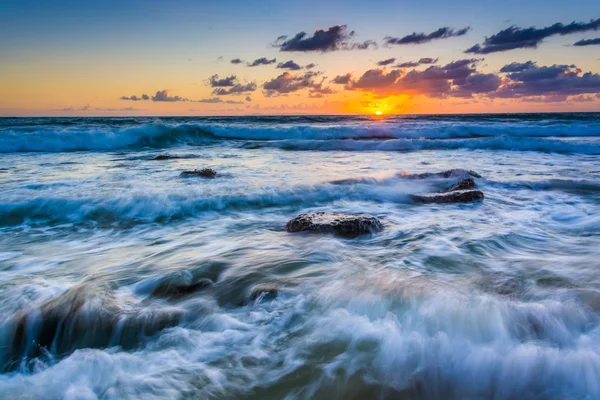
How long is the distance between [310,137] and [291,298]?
2261 centimetres

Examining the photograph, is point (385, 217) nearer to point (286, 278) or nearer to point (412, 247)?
point (412, 247)

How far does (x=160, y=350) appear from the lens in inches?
102

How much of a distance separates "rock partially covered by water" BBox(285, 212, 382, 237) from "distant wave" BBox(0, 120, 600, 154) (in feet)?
45.6

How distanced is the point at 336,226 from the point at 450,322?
226cm

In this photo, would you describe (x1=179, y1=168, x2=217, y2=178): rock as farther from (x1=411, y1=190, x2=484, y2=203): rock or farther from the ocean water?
(x1=411, y1=190, x2=484, y2=203): rock

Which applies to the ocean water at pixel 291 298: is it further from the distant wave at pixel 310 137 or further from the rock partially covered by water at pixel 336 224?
the distant wave at pixel 310 137

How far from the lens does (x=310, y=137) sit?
83.0ft

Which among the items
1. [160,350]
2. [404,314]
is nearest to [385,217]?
[404,314]

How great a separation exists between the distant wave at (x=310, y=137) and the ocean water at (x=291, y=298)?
1218 cm

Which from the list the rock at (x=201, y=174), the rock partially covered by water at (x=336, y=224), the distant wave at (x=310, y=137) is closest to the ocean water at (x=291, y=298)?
the rock partially covered by water at (x=336, y=224)

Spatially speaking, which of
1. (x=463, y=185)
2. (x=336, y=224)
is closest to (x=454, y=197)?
(x=463, y=185)

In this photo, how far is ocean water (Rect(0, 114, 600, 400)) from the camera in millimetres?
2291

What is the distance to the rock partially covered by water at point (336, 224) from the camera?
4852mm

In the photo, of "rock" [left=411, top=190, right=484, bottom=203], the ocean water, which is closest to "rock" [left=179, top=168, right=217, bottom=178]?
the ocean water
